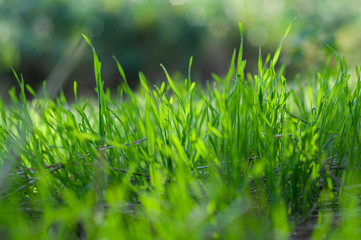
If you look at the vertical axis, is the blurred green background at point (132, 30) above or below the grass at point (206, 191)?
above

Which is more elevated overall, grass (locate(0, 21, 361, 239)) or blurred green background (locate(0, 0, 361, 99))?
blurred green background (locate(0, 0, 361, 99))

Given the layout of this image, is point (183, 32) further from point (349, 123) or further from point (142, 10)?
point (349, 123)

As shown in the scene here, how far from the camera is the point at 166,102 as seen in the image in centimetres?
100

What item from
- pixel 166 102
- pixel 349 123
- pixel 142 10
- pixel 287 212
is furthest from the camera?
pixel 142 10

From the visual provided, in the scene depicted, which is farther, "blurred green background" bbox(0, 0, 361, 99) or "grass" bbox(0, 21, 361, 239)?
"blurred green background" bbox(0, 0, 361, 99)

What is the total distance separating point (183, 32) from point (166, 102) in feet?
25.6

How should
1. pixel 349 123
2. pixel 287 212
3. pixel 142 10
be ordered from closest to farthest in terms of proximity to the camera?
pixel 287 212 < pixel 349 123 < pixel 142 10

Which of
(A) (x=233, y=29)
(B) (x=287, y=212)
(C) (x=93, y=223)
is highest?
(A) (x=233, y=29)

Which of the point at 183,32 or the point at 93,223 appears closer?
the point at 93,223

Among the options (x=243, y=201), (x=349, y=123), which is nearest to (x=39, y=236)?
(x=243, y=201)

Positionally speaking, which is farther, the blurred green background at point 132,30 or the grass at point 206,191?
the blurred green background at point 132,30

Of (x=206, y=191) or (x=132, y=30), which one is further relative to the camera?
(x=132, y=30)

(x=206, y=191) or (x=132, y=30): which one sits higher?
(x=132, y=30)

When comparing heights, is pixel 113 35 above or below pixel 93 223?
above
